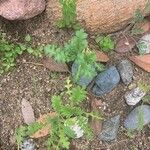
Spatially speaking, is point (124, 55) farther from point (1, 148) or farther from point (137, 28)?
point (1, 148)

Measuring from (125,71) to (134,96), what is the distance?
0.17 m

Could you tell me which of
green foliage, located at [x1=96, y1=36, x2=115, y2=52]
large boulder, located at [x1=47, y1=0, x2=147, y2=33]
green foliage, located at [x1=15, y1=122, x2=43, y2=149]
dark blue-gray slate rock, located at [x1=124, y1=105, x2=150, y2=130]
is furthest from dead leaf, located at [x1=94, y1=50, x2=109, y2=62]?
green foliage, located at [x1=15, y1=122, x2=43, y2=149]

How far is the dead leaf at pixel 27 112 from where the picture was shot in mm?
2850

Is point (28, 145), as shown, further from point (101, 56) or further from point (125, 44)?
point (125, 44)

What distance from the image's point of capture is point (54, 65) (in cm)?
290

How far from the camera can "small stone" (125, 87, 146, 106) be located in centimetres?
289

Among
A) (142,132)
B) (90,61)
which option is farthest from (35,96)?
(142,132)

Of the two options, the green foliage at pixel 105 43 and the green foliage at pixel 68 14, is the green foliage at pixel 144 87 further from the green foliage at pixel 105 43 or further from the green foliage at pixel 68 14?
the green foliage at pixel 68 14

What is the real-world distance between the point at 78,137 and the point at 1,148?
1.59ft

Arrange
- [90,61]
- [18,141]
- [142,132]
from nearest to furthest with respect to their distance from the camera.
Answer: [90,61] < [18,141] < [142,132]

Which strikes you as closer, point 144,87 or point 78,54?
point 78,54

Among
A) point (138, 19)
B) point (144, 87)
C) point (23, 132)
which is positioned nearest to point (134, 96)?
point (144, 87)

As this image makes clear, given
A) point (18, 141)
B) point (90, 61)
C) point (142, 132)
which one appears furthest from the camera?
point (142, 132)

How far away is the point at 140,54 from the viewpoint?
2.96 meters
